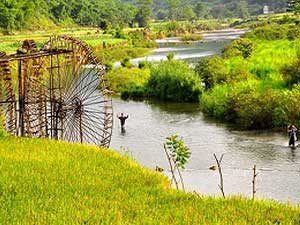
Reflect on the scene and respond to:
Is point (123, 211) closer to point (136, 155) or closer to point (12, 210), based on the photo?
point (12, 210)

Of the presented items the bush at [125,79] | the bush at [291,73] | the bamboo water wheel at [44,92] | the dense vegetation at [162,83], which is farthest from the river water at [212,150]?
the bush at [125,79]

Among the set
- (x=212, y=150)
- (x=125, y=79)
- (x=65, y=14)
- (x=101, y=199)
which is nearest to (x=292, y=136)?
(x=212, y=150)

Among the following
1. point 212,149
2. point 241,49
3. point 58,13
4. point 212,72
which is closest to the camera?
point 212,149

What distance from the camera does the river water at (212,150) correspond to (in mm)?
25188

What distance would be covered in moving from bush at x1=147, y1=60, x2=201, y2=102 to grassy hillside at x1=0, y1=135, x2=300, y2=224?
30.7 meters

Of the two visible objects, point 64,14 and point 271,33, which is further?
point 64,14

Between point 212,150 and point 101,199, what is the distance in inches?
715

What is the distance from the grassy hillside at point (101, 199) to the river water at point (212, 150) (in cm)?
598

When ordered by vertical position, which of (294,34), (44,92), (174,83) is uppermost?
(294,34)

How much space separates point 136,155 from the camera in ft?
105

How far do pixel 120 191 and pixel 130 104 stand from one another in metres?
35.1

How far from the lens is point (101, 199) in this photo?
1533cm

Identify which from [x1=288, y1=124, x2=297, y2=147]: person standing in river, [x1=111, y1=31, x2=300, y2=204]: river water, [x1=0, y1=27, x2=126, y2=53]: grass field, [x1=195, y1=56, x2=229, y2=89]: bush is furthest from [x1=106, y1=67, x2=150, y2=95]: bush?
[x1=288, y1=124, x2=297, y2=147]: person standing in river

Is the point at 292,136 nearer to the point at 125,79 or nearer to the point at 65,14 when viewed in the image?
the point at 125,79
